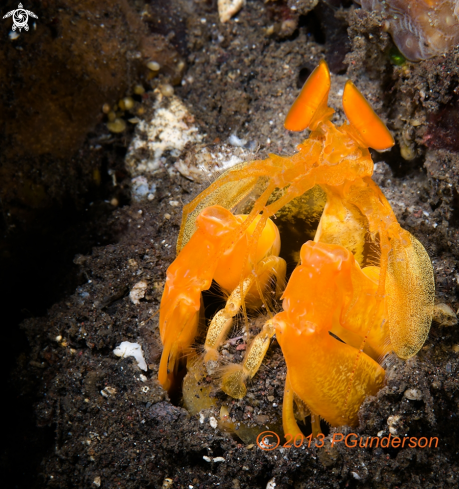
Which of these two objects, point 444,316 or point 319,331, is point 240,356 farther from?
point 444,316

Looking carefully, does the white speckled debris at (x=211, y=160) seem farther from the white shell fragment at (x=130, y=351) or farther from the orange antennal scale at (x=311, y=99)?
the white shell fragment at (x=130, y=351)

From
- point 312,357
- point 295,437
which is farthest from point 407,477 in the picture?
point 312,357

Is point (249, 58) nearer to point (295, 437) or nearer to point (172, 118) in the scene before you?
point (172, 118)

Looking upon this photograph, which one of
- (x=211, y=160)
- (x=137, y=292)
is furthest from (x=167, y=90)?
(x=137, y=292)

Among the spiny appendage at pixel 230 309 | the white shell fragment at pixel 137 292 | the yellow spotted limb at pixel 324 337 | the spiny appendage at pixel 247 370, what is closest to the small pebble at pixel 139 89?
the white shell fragment at pixel 137 292

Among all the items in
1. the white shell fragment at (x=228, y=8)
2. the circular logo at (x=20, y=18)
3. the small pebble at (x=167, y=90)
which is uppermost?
the circular logo at (x=20, y=18)

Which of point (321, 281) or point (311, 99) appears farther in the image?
point (311, 99)
